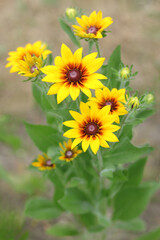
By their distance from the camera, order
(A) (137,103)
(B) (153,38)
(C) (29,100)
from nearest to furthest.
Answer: (A) (137,103), (C) (29,100), (B) (153,38)

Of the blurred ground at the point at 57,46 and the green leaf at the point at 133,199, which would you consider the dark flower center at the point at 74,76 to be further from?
the blurred ground at the point at 57,46

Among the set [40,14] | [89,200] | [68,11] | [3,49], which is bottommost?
[89,200]

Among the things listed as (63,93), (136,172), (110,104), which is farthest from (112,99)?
(136,172)

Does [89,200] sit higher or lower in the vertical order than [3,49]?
lower

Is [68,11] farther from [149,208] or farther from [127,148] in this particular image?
[149,208]

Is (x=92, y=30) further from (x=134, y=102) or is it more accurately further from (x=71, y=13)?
(x=134, y=102)

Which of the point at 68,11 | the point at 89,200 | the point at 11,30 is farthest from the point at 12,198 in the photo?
the point at 11,30
